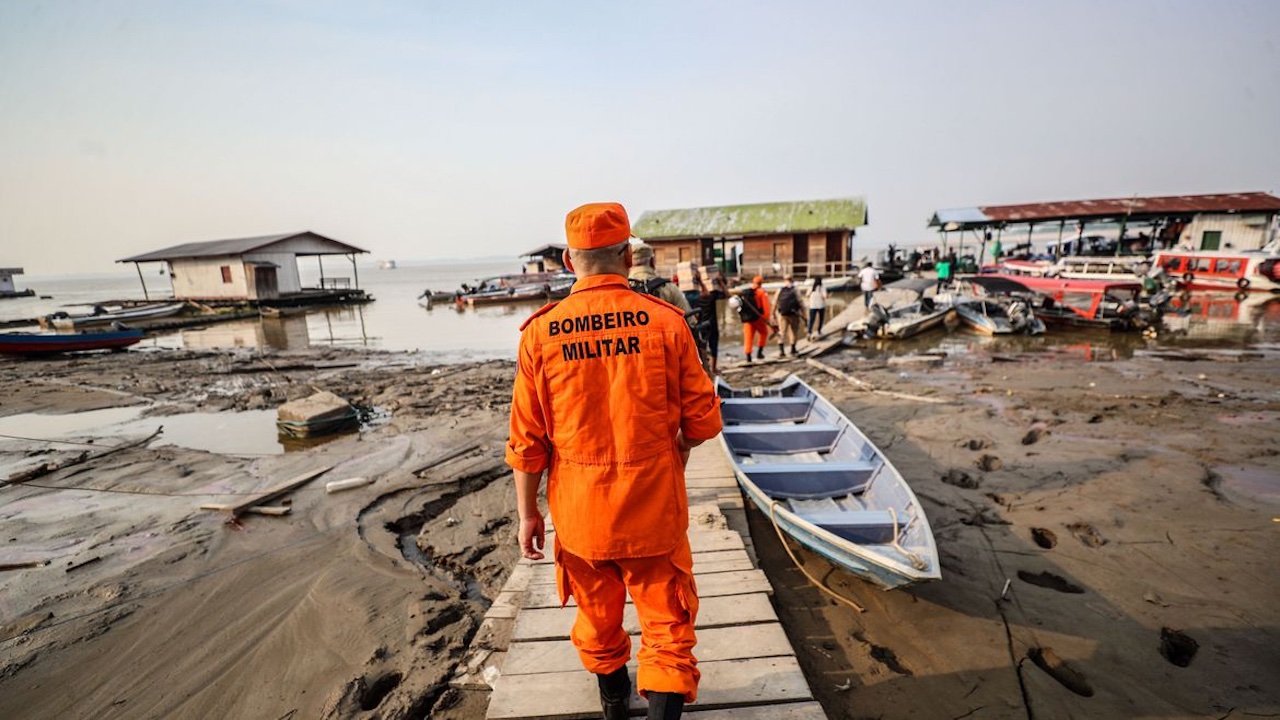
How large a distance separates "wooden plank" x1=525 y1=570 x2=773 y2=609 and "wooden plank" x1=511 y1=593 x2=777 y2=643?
0.15 feet

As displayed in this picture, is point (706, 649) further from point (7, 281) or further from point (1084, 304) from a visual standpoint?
point (7, 281)

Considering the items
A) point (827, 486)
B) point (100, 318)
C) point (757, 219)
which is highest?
point (757, 219)

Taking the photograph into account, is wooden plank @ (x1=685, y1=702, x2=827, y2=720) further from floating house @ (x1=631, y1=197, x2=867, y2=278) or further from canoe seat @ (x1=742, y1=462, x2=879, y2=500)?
floating house @ (x1=631, y1=197, x2=867, y2=278)

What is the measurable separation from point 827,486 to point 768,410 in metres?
2.09

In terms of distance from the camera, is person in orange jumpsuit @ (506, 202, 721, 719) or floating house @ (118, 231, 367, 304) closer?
person in orange jumpsuit @ (506, 202, 721, 719)

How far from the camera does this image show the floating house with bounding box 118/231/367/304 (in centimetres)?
2926

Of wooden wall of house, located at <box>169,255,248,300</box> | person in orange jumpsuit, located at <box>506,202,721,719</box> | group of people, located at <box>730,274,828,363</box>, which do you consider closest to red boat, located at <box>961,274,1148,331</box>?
group of people, located at <box>730,274,828,363</box>

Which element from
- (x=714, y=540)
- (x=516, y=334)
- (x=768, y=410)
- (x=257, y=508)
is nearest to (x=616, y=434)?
(x=714, y=540)

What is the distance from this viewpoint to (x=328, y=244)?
31344 mm

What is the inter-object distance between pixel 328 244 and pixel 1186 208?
158ft

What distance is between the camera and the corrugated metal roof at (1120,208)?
1031 inches

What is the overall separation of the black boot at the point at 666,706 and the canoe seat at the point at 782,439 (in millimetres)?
4177

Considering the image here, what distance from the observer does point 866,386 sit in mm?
10422

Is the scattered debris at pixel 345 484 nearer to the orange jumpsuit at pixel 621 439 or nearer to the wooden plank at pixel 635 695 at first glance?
the wooden plank at pixel 635 695
